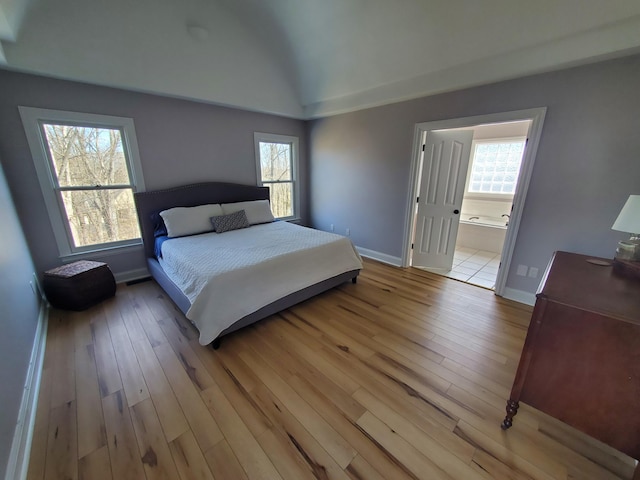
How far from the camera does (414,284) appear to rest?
3.18 meters

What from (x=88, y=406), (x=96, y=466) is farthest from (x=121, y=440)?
(x=88, y=406)

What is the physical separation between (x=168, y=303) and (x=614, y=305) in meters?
3.43

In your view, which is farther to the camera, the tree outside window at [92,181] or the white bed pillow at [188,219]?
the white bed pillow at [188,219]

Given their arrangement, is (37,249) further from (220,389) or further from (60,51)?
(220,389)

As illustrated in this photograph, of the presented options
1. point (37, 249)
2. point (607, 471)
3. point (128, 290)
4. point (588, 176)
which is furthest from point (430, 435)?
point (37, 249)

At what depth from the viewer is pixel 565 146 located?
7.55 ft

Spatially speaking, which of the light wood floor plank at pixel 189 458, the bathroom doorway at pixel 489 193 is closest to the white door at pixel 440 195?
the bathroom doorway at pixel 489 193

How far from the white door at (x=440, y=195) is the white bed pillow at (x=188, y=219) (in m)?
2.91

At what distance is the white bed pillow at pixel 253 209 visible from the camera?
3.59m

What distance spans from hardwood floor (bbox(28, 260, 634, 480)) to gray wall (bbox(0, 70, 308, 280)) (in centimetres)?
106

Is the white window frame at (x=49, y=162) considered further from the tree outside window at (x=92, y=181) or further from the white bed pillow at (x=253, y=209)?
the white bed pillow at (x=253, y=209)

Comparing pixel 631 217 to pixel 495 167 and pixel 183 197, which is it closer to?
pixel 495 167

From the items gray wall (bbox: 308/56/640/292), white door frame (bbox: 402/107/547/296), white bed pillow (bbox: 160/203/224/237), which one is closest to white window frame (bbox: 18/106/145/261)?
white bed pillow (bbox: 160/203/224/237)

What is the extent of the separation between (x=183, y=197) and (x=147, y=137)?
2.64ft
